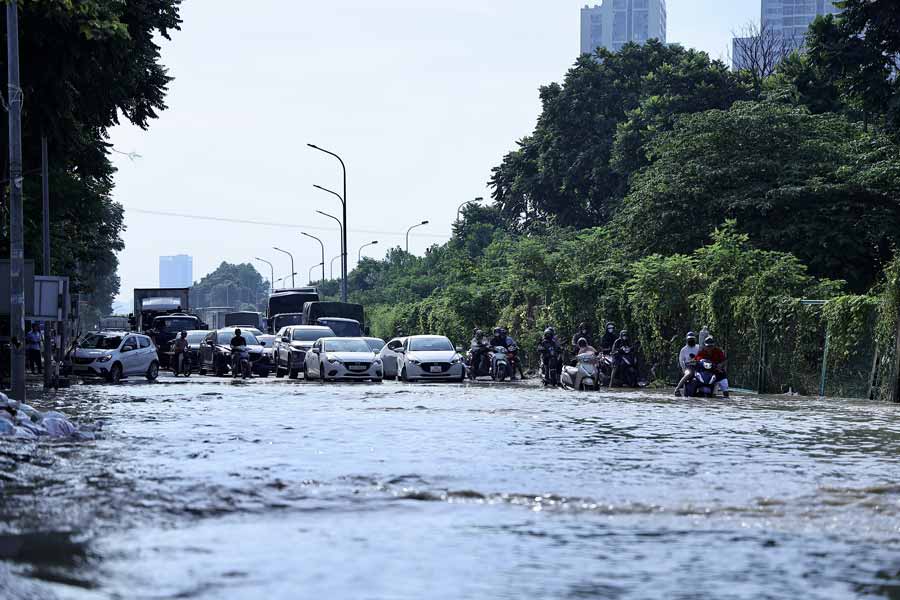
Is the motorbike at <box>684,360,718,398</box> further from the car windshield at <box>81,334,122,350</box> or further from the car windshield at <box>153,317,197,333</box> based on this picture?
the car windshield at <box>153,317,197,333</box>

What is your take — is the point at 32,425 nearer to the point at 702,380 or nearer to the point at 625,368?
the point at 702,380

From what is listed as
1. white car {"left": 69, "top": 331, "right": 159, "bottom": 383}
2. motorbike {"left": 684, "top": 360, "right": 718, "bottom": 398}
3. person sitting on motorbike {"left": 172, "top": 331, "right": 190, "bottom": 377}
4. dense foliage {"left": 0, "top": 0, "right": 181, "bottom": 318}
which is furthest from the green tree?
dense foliage {"left": 0, "top": 0, "right": 181, "bottom": 318}

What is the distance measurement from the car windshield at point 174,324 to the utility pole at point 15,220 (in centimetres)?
3150

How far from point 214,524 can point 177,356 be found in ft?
130

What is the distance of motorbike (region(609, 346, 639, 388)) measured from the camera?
1355 inches

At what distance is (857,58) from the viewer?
129 feet

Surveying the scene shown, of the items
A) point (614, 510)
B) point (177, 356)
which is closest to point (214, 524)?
point (614, 510)

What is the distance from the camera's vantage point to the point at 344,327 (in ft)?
170

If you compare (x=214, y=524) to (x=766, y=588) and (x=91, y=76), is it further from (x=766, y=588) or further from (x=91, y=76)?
(x=91, y=76)

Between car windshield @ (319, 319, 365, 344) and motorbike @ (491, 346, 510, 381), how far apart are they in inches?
489

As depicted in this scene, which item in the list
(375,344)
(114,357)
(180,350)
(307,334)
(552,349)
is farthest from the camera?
(180,350)

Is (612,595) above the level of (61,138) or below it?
below

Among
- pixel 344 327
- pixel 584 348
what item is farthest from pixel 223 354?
pixel 584 348

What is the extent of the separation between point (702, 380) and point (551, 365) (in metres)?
7.51
